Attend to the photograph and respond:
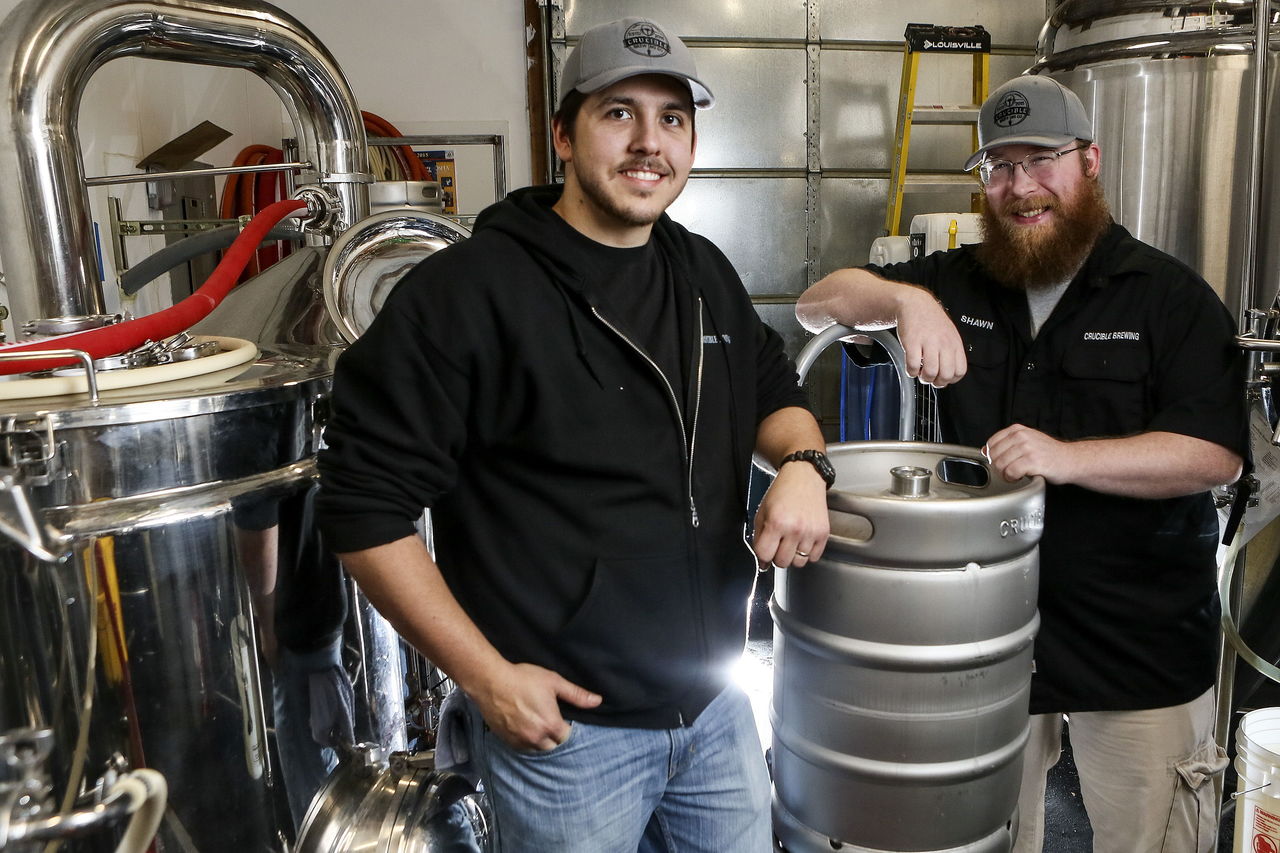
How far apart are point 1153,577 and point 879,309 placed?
0.60 metres

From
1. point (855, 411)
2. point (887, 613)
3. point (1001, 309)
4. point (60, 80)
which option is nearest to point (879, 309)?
point (1001, 309)

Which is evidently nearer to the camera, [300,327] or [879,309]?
[879,309]

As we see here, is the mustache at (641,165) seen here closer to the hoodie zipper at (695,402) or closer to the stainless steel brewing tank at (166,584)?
the hoodie zipper at (695,402)

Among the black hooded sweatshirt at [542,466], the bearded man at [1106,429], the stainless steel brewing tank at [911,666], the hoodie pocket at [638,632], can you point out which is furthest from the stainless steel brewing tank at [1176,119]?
the hoodie pocket at [638,632]

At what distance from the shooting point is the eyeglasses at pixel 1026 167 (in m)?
1.65

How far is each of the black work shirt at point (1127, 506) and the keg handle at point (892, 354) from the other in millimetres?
194

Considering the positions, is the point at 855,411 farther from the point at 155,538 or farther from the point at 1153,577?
the point at 155,538

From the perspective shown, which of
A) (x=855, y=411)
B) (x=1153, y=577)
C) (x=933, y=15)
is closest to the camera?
(x=1153, y=577)

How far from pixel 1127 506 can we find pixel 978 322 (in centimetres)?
40

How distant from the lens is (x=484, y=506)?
3.76 feet

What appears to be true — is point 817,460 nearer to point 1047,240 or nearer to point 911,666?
point 911,666

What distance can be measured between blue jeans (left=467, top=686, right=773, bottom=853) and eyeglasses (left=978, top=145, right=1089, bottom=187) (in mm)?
1012

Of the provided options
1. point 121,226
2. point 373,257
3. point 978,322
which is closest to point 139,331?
point 373,257

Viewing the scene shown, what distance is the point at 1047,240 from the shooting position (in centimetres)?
160
